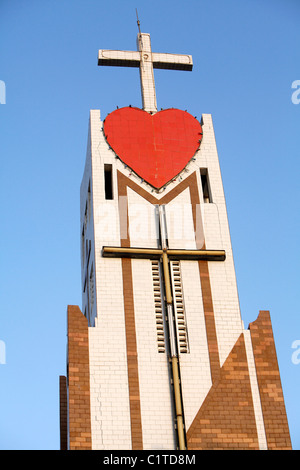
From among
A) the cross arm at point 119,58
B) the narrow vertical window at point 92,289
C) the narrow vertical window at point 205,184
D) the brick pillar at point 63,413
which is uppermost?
the cross arm at point 119,58

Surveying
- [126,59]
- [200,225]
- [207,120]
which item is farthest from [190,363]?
[126,59]

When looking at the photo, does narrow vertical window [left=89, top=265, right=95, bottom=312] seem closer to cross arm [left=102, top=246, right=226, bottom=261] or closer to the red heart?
cross arm [left=102, top=246, right=226, bottom=261]

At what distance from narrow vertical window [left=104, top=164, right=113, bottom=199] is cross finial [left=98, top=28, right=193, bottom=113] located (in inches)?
212

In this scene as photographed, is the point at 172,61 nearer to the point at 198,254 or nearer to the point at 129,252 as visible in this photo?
the point at 198,254

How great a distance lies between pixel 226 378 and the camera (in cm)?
3412

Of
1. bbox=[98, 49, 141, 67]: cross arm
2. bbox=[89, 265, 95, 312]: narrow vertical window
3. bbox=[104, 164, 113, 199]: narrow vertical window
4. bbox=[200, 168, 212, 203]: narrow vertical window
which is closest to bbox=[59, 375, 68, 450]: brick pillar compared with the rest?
bbox=[89, 265, 95, 312]: narrow vertical window

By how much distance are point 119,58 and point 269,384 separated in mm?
19636

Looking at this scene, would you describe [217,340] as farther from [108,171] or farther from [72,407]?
[108,171]

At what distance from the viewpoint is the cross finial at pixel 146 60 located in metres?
43.7

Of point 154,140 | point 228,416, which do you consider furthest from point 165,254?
point 228,416

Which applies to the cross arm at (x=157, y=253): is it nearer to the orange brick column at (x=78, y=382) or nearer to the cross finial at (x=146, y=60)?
the orange brick column at (x=78, y=382)

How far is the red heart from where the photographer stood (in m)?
39.8

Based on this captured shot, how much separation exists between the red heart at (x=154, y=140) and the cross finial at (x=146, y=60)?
210cm

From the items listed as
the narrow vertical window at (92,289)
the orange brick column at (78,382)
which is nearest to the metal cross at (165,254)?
the narrow vertical window at (92,289)
